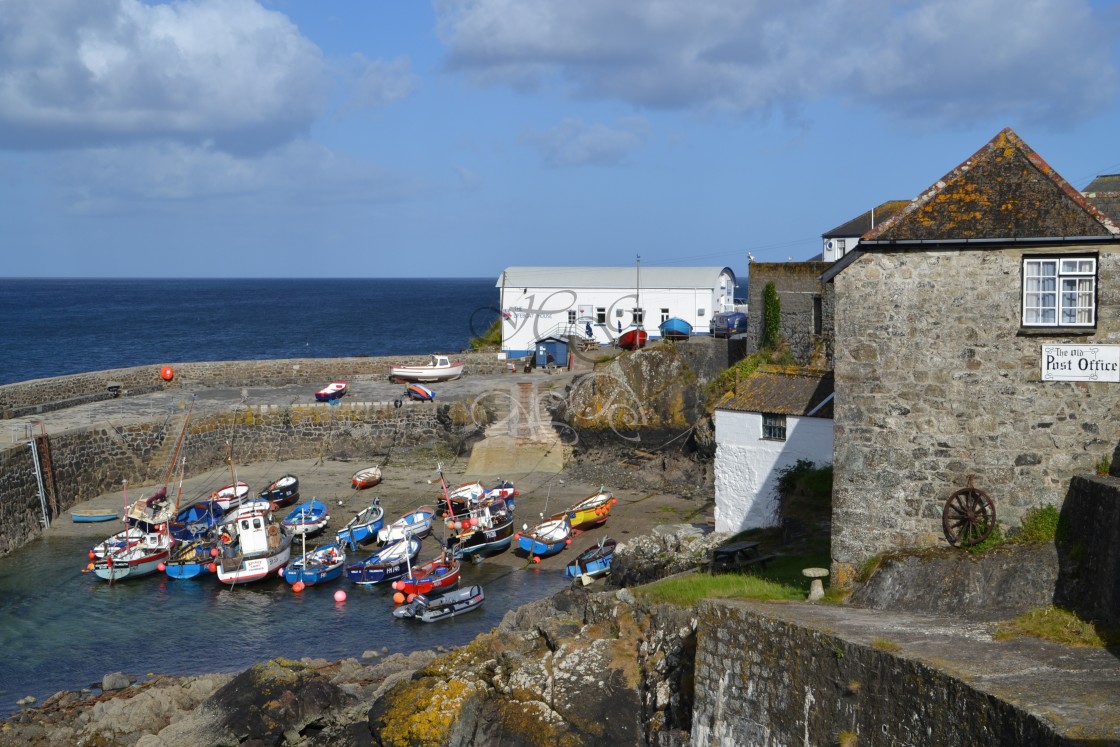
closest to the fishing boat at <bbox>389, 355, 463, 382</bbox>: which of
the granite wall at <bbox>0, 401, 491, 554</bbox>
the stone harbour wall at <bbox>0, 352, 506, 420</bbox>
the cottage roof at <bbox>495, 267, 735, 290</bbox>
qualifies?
the stone harbour wall at <bbox>0, 352, 506, 420</bbox>

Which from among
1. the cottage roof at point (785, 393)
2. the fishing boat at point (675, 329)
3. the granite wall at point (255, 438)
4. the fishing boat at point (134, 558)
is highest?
the fishing boat at point (675, 329)

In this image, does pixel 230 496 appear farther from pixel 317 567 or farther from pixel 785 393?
pixel 785 393

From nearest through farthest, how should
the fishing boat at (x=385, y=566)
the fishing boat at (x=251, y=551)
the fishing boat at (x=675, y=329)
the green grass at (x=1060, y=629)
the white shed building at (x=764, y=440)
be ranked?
1. the green grass at (x=1060, y=629)
2. the white shed building at (x=764, y=440)
3. the fishing boat at (x=385, y=566)
4. the fishing boat at (x=251, y=551)
5. the fishing boat at (x=675, y=329)

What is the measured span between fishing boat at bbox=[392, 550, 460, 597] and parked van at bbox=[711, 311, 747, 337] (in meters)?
25.7

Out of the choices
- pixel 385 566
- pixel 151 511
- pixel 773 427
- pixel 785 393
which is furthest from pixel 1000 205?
pixel 151 511

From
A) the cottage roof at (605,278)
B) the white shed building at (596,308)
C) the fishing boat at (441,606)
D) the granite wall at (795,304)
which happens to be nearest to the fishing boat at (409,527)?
the fishing boat at (441,606)

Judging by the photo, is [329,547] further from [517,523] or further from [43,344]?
[43,344]

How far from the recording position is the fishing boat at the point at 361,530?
3195 cm

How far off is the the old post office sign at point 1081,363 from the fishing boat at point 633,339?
35.6 metres

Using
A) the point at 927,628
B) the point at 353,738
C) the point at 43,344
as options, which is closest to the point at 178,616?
the point at 353,738

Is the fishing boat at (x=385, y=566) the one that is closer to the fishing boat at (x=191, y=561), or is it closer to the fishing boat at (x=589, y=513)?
the fishing boat at (x=191, y=561)

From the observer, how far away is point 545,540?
30.4 meters

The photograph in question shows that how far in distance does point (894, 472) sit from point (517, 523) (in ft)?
67.4

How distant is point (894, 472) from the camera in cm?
1347
